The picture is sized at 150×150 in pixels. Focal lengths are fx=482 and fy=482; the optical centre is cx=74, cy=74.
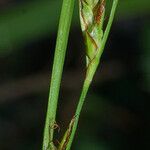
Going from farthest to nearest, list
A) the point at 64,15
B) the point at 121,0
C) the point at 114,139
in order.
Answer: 1. the point at 114,139
2. the point at 121,0
3. the point at 64,15

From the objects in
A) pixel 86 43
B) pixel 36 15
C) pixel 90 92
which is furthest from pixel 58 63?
pixel 90 92

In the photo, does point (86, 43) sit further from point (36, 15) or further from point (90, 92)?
point (90, 92)

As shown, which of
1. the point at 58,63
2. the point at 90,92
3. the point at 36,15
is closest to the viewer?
the point at 58,63

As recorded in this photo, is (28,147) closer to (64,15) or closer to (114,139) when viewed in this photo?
(114,139)

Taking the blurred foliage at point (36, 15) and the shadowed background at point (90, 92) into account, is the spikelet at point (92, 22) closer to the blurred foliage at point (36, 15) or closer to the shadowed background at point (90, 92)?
the blurred foliage at point (36, 15)

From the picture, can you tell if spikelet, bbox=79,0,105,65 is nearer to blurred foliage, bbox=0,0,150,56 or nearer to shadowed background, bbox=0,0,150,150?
blurred foliage, bbox=0,0,150,56

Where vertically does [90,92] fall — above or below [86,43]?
below

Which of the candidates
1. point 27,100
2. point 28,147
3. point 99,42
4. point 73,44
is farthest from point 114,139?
point 99,42
